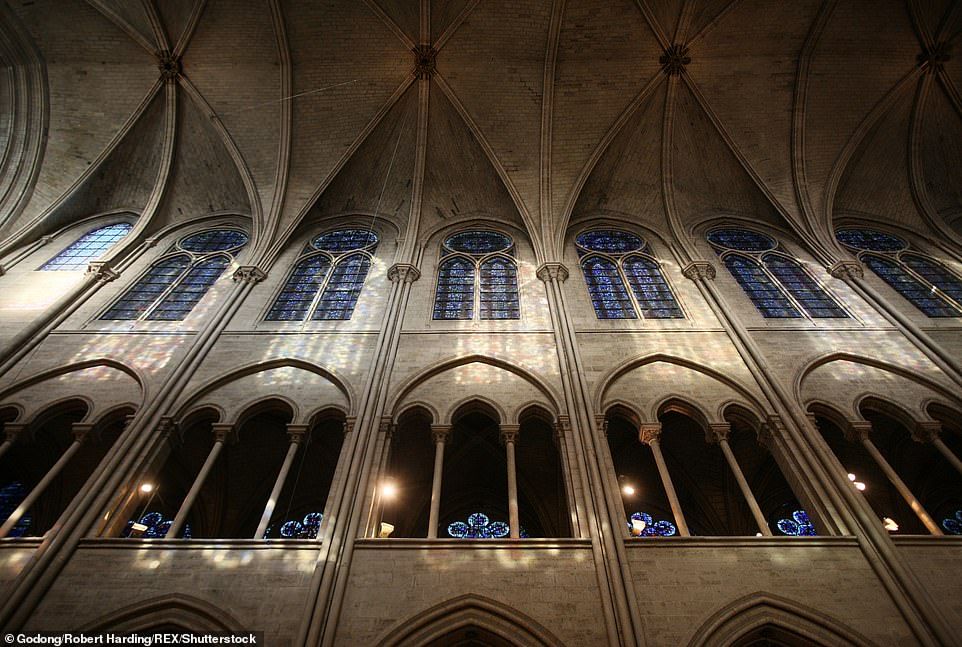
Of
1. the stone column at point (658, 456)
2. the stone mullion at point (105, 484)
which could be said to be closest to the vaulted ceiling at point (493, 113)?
the stone mullion at point (105, 484)

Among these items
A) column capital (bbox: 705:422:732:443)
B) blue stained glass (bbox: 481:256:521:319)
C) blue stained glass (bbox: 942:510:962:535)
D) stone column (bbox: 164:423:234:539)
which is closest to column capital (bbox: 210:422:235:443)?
stone column (bbox: 164:423:234:539)

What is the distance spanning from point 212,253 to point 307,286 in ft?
10.4

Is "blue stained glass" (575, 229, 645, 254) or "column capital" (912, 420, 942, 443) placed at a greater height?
"blue stained glass" (575, 229, 645, 254)

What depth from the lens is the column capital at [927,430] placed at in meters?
8.43

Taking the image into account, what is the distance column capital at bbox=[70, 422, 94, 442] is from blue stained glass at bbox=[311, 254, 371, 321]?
419 centimetres

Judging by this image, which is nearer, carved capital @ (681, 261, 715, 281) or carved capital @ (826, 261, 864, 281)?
carved capital @ (826, 261, 864, 281)

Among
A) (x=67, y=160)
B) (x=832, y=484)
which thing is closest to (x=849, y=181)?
(x=832, y=484)

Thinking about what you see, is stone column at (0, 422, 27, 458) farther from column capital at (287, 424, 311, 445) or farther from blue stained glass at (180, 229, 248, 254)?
blue stained glass at (180, 229, 248, 254)

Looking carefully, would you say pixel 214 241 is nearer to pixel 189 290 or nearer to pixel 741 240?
pixel 189 290

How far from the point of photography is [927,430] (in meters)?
8.47

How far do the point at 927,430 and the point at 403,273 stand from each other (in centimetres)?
986

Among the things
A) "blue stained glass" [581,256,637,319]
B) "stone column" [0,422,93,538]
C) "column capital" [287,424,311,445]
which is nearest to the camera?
"stone column" [0,422,93,538]

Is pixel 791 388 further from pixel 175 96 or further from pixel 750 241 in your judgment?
pixel 175 96

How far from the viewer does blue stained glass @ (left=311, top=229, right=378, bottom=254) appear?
14.2 meters
